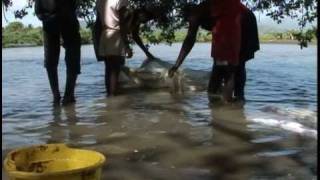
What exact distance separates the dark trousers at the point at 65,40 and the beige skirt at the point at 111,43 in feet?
1.57

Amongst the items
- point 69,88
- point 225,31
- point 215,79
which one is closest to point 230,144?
point 225,31

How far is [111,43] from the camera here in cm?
733

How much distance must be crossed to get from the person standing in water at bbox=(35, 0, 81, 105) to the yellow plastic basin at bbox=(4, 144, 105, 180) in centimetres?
367

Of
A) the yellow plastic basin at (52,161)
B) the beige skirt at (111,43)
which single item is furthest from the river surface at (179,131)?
the yellow plastic basin at (52,161)

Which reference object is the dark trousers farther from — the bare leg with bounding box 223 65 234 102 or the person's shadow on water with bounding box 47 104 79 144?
the bare leg with bounding box 223 65 234 102

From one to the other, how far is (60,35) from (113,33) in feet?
2.22

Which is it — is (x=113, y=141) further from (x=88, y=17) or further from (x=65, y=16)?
(x=88, y=17)

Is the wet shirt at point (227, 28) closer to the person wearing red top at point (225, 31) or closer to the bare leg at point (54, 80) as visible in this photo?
the person wearing red top at point (225, 31)

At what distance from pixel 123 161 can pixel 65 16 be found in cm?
290

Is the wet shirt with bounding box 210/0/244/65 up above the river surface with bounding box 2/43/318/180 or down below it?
above

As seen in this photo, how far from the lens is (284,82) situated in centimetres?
1000

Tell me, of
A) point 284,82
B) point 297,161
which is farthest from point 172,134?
point 284,82

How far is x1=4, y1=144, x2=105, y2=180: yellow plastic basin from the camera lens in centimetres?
299

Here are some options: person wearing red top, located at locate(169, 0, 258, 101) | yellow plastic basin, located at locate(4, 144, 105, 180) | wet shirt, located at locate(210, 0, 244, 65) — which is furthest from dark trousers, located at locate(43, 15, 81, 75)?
yellow plastic basin, located at locate(4, 144, 105, 180)
